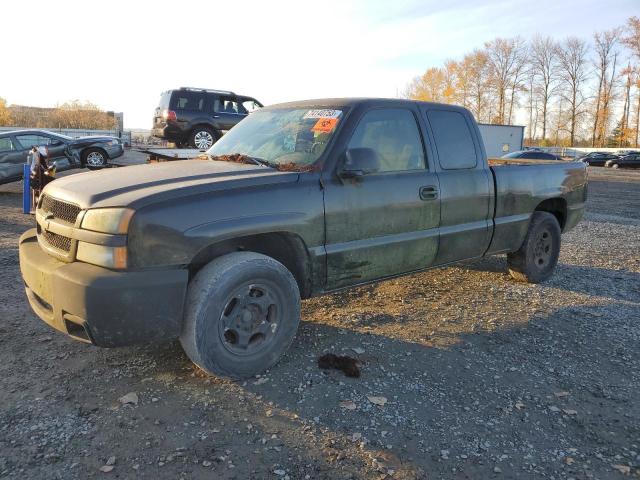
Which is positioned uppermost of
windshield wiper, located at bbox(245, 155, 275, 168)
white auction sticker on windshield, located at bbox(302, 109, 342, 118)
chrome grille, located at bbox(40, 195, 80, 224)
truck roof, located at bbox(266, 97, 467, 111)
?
truck roof, located at bbox(266, 97, 467, 111)

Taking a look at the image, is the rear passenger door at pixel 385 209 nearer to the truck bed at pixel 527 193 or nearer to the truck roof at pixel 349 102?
the truck roof at pixel 349 102

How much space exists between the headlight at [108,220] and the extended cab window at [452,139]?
267 cm

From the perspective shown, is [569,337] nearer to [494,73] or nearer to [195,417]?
[195,417]

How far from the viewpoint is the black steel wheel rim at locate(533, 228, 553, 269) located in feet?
18.0

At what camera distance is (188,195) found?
2943 millimetres

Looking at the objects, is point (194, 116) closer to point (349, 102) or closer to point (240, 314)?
point (349, 102)

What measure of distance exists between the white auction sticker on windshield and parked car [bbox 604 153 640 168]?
4587cm

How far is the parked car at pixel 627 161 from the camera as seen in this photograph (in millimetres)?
41625

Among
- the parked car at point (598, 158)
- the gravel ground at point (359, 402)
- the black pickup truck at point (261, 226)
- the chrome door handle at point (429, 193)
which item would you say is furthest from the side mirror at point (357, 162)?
the parked car at point (598, 158)

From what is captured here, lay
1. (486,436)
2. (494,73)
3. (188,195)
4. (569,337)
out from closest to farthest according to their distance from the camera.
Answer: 1. (486,436)
2. (188,195)
3. (569,337)
4. (494,73)

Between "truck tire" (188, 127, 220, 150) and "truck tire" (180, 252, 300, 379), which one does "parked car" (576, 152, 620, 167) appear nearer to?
"truck tire" (188, 127, 220, 150)

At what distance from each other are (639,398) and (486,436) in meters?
1.21

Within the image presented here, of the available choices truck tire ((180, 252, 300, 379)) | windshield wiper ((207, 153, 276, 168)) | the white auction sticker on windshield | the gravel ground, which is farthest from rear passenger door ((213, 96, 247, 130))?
truck tire ((180, 252, 300, 379))

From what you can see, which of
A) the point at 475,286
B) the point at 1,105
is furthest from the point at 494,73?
the point at 475,286
